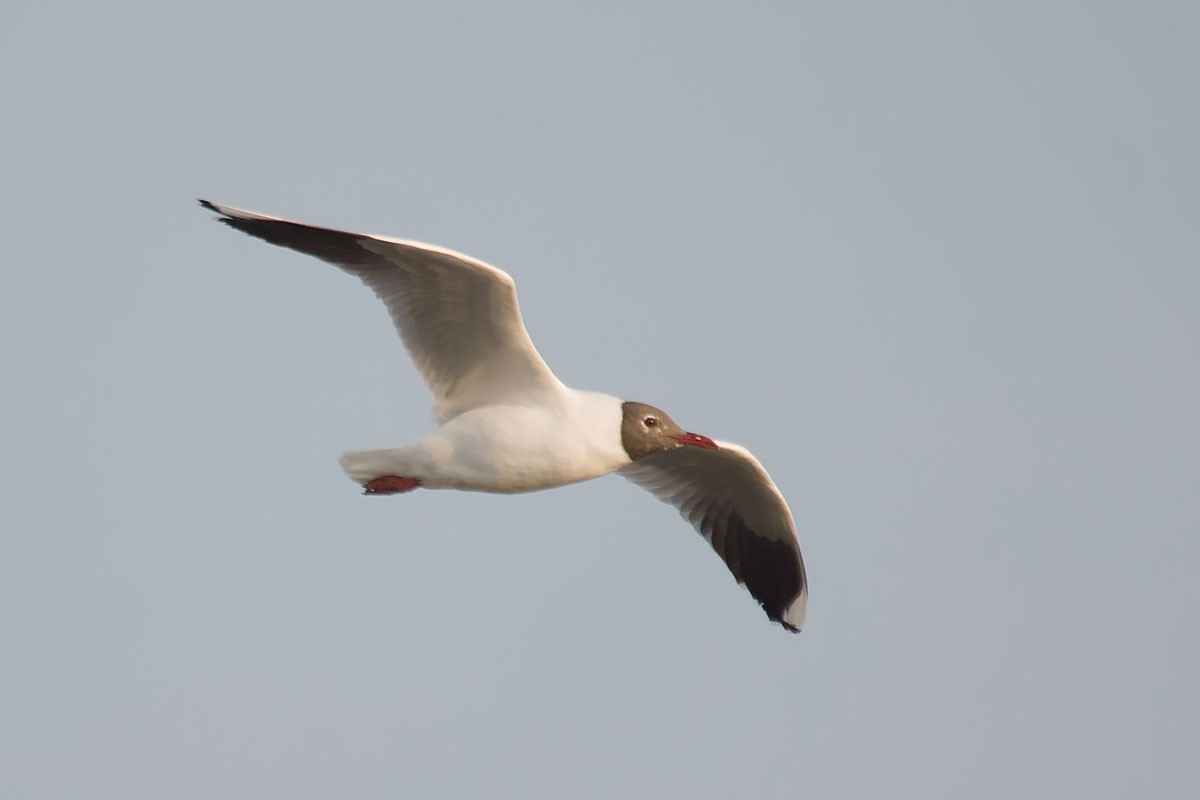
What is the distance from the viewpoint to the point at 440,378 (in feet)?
33.6

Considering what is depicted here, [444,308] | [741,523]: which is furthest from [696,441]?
[444,308]

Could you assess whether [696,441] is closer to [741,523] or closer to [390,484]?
[741,523]

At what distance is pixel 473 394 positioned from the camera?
10.1m

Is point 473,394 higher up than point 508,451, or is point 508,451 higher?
point 473,394

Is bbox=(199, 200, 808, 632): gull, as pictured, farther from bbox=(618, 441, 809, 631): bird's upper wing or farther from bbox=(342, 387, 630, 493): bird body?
bbox=(618, 441, 809, 631): bird's upper wing

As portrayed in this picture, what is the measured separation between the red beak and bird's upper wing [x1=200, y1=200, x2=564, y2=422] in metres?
0.93

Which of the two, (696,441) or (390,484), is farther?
(696,441)

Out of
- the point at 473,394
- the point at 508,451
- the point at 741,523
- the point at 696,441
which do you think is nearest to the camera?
the point at 508,451

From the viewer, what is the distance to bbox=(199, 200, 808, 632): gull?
947 cm

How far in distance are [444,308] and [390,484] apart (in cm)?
108

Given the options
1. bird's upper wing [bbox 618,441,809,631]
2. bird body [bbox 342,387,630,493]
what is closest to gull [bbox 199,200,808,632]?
bird body [bbox 342,387,630,493]

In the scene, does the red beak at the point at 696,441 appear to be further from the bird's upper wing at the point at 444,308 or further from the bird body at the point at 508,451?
the bird's upper wing at the point at 444,308

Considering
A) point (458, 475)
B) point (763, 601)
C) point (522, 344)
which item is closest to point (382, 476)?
point (458, 475)

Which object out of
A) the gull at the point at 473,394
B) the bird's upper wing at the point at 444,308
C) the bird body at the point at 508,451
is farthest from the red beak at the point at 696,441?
the bird's upper wing at the point at 444,308
